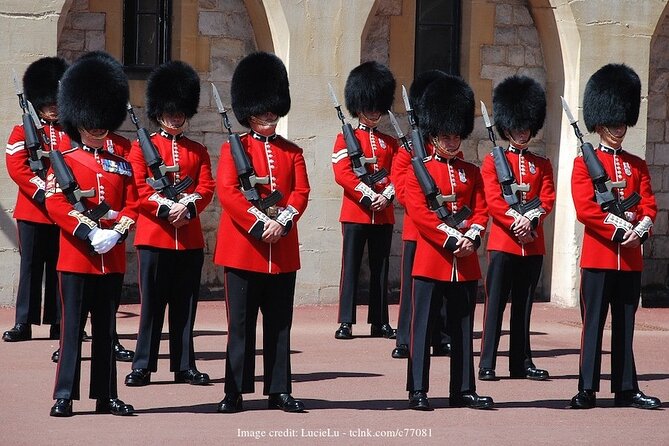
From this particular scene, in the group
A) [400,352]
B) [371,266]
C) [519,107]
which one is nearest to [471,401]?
[400,352]

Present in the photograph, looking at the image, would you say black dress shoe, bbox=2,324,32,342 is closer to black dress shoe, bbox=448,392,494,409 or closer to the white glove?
the white glove

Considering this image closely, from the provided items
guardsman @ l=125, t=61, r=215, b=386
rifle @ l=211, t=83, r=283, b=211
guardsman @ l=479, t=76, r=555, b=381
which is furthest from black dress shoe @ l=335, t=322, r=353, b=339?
rifle @ l=211, t=83, r=283, b=211

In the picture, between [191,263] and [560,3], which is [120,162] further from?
[560,3]

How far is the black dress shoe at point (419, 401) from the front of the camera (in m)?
5.95

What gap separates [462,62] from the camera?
33.8 ft

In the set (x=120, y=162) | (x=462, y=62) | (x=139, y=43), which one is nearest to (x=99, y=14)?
(x=139, y=43)

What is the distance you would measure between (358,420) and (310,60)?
13.7 feet

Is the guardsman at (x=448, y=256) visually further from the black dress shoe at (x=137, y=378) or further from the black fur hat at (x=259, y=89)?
the black dress shoe at (x=137, y=378)

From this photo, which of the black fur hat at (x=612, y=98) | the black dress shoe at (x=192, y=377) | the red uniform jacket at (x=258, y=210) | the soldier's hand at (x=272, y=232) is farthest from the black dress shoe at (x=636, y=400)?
the black dress shoe at (x=192, y=377)

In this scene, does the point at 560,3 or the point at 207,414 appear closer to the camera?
the point at 207,414

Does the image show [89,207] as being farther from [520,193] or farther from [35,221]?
[520,193]

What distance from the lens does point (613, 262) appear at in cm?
620

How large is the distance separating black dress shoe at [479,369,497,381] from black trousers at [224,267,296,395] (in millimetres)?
1373

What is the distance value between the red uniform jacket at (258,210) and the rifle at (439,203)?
52cm
